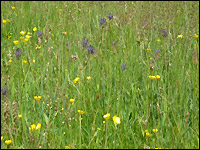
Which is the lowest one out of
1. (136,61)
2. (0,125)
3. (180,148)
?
(180,148)

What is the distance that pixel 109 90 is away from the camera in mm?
1893

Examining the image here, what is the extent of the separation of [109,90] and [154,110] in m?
0.33

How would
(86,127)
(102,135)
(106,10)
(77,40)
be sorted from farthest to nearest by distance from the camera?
(106,10) < (77,40) < (86,127) < (102,135)

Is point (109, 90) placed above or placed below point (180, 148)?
above

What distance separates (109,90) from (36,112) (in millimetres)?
514

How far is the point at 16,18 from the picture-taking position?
12.1 feet

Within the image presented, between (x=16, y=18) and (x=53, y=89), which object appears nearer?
(x=53, y=89)

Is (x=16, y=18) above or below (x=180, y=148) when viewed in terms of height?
above

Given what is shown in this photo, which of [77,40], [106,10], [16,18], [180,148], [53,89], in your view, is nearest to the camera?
[180,148]

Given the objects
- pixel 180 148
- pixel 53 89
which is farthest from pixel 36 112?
pixel 180 148

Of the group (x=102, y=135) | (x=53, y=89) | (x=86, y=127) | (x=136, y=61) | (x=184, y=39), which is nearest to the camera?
(x=102, y=135)

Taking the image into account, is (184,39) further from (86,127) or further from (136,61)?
(86,127)

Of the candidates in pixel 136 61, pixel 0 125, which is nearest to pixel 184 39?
pixel 136 61

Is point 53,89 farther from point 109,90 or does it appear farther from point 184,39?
point 184,39
